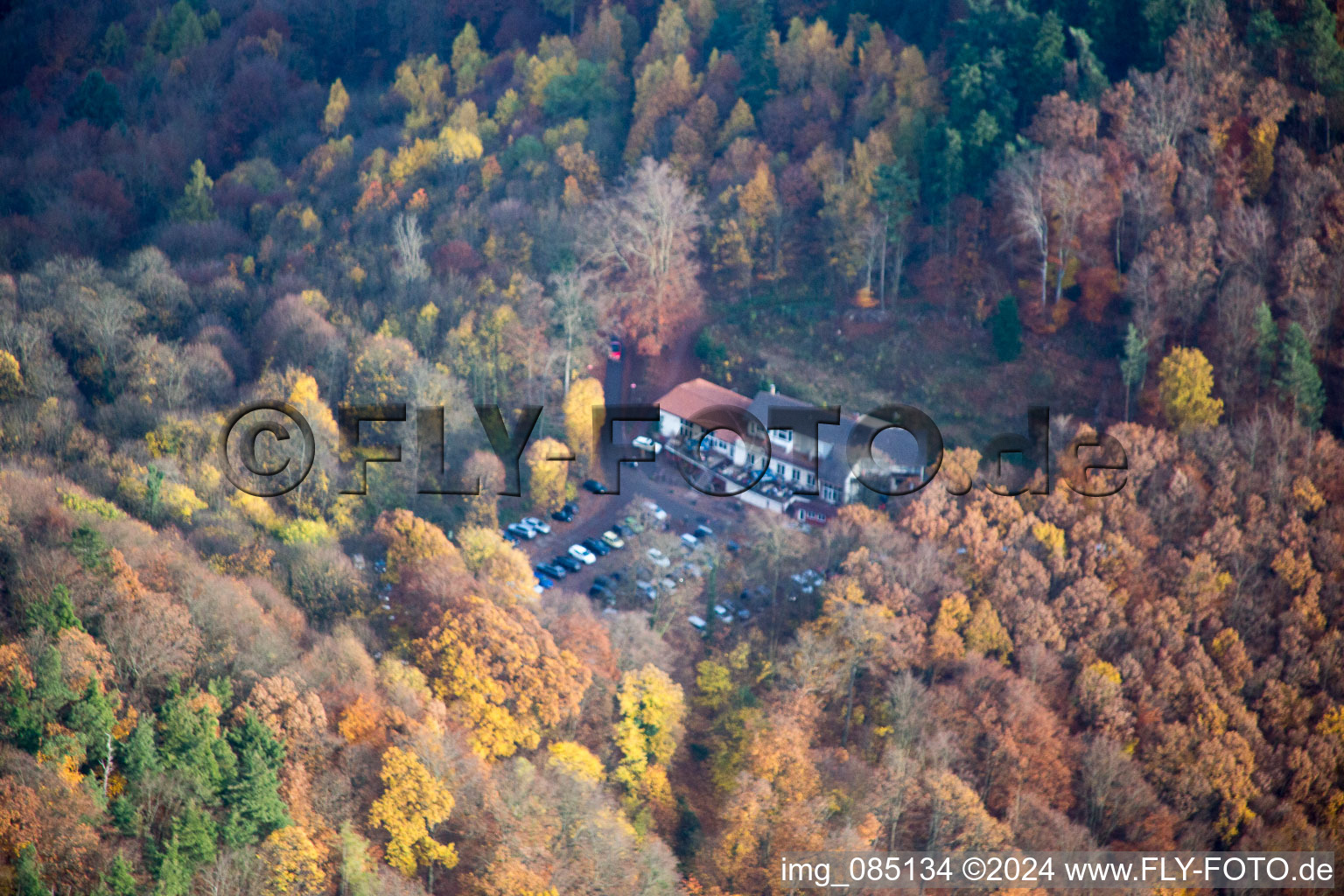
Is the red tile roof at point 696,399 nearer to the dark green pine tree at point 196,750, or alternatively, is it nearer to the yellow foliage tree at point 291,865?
the dark green pine tree at point 196,750

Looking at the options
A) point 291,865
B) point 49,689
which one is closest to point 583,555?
point 291,865

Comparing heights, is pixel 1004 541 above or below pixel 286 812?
above

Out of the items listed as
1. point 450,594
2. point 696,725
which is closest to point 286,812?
point 450,594

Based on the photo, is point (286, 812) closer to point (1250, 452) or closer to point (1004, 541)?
point (1004, 541)

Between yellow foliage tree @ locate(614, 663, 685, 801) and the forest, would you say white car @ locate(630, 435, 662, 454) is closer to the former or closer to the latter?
the forest

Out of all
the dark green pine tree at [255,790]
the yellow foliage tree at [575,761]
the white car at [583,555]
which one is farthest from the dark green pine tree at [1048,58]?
the dark green pine tree at [255,790]
